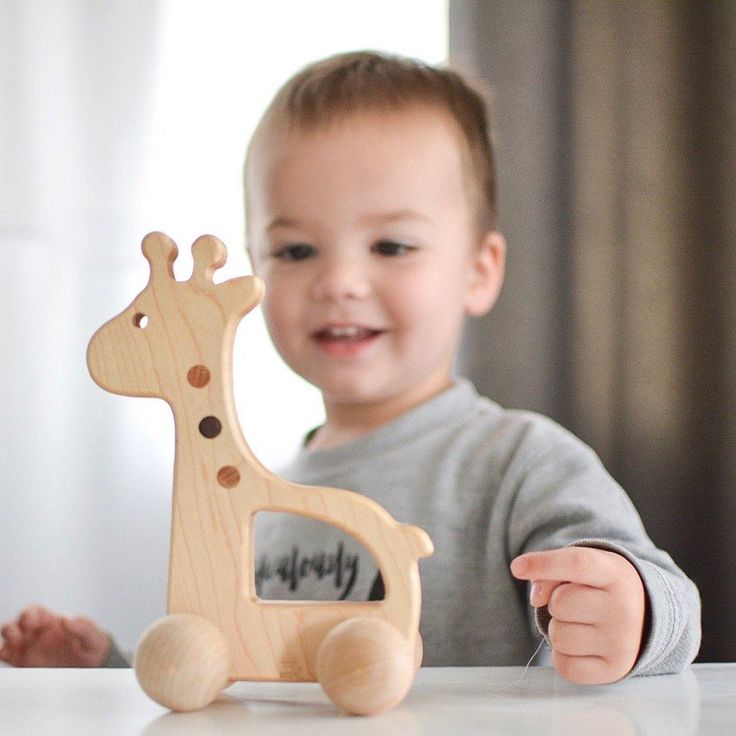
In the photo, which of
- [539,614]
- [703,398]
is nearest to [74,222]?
[703,398]

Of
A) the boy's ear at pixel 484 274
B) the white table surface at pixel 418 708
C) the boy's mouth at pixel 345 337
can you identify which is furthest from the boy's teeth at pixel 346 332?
the white table surface at pixel 418 708

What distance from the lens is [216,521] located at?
469mm

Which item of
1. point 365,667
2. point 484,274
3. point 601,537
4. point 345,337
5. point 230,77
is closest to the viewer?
point 365,667

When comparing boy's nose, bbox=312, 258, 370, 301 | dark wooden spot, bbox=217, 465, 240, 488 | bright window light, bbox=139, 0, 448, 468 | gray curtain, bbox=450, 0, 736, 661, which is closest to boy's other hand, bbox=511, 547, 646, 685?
dark wooden spot, bbox=217, 465, 240, 488

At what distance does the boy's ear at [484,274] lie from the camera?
1.07 metres

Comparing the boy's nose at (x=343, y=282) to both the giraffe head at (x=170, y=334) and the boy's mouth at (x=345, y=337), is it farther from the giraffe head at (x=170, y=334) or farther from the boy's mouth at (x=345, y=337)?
the giraffe head at (x=170, y=334)

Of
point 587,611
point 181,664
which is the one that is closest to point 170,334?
point 181,664

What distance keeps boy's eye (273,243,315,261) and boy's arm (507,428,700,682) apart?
264 millimetres

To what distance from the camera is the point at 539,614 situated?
0.58 metres

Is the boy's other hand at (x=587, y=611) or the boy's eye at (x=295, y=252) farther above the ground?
the boy's eye at (x=295, y=252)

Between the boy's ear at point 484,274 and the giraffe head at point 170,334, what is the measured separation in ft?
1.99

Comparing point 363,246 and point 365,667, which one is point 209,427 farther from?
point 363,246

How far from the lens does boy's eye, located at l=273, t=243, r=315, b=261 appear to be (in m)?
0.94

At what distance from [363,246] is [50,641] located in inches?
16.8
